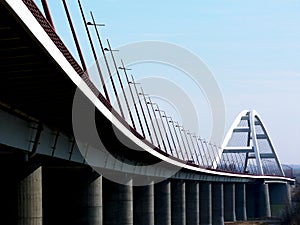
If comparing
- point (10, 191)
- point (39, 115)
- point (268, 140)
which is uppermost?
point (268, 140)

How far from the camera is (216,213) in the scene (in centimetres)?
12369

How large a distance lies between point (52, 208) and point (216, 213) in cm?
7993

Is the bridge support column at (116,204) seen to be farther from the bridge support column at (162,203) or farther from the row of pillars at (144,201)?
the bridge support column at (162,203)

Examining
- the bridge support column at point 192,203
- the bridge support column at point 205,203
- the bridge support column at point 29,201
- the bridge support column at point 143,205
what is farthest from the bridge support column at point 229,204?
the bridge support column at point 29,201

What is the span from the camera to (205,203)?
4540 inches

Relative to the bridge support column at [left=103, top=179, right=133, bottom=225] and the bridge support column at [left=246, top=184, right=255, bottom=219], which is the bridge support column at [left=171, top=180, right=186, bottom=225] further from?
the bridge support column at [left=246, top=184, right=255, bottom=219]

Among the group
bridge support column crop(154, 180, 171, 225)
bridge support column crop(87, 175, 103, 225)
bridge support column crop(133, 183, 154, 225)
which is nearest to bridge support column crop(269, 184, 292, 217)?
bridge support column crop(154, 180, 171, 225)

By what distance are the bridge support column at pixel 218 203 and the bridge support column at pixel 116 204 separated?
61.9 metres

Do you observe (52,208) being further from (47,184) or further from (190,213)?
(190,213)

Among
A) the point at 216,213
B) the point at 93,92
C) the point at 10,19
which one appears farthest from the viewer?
the point at 216,213

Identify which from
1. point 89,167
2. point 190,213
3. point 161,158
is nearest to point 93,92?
point 89,167

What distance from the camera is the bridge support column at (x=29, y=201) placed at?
29.0m

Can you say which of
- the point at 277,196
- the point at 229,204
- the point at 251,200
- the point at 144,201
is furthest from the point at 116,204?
the point at 277,196

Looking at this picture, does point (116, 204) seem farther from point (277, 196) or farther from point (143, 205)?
point (277, 196)
